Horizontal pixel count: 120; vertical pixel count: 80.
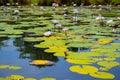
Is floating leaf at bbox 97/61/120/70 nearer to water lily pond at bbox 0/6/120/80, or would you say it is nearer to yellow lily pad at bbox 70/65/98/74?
water lily pond at bbox 0/6/120/80

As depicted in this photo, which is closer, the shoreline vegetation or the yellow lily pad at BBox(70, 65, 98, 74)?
the yellow lily pad at BBox(70, 65, 98, 74)

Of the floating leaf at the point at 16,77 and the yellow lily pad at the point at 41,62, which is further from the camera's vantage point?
the yellow lily pad at the point at 41,62

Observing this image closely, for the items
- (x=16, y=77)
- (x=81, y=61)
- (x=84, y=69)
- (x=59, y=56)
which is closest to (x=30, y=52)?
(x=59, y=56)

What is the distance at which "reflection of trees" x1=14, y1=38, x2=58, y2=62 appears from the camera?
3412mm

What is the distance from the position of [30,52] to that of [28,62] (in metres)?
0.52

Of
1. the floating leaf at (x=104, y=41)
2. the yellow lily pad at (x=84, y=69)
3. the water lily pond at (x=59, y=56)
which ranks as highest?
the yellow lily pad at (x=84, y=69)

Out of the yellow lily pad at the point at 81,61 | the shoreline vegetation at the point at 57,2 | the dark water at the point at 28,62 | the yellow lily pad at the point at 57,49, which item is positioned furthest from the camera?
the shoreline vegetation at the point at 57,2

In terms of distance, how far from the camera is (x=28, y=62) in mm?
3201

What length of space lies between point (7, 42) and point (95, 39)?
4.32ft

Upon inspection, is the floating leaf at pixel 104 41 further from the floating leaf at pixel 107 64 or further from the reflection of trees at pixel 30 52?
the floating leaf at pixel 107 64

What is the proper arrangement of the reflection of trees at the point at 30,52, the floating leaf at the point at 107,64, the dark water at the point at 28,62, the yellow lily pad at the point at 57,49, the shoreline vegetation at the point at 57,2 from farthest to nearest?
the shoreline vegetation at the point at 57,2, the yellow lily pad at the point at 57,49, the reflection of trees at the point at 30,52, the floating leaf at the point at 107,64, the dark water at the point at 28,62

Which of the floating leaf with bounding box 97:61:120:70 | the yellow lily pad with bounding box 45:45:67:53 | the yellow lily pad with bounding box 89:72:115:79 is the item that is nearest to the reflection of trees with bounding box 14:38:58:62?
the yellow lily pad with bounding box 45:45:67:53

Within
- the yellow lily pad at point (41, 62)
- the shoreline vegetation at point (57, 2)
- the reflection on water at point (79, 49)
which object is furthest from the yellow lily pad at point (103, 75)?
the shoreline vegetation at point (57, 2)

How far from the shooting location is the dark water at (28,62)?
271 cm
